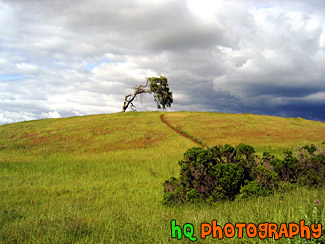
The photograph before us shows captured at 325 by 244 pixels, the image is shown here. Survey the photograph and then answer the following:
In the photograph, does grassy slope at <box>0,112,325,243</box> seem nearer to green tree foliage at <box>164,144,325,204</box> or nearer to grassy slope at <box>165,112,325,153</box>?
grassy slope at <box>165,112,325,153</box>

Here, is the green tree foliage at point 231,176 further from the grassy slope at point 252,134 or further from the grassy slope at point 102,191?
the grassy slope at point 252,134

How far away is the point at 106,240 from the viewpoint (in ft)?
16.3

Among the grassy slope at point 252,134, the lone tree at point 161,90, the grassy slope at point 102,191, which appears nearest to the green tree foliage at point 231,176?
the grassy slope at point 102,191

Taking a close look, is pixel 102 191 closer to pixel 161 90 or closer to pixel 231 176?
pixel 231 176

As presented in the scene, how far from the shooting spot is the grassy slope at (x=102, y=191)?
5.34 meters

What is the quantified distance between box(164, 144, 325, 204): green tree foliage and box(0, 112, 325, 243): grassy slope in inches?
34.5

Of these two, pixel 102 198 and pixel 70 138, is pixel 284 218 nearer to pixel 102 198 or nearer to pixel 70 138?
pixel 102 198

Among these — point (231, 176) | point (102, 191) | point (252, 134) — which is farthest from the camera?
point (252, 134)

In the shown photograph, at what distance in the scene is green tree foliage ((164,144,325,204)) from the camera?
9266mm

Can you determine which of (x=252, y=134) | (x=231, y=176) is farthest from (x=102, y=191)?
(x=252, y=134)

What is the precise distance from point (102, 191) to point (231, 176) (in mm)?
7498

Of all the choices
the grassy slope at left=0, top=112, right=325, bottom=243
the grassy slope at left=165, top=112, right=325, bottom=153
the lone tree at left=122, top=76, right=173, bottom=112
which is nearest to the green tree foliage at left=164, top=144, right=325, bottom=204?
the grassy slope at left=0, top=112, right=325, bottom=243

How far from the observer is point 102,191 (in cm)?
1323

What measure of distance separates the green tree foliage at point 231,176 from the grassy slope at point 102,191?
2.87 ft
